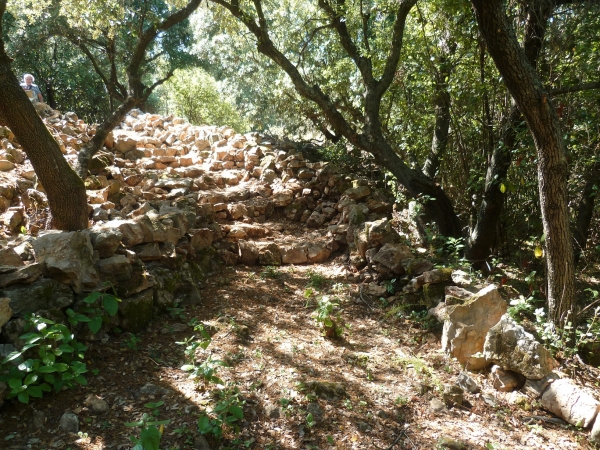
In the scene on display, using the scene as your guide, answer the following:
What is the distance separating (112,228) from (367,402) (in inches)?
110

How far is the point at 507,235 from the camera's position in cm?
555

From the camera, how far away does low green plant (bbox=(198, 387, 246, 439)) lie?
7.93ft

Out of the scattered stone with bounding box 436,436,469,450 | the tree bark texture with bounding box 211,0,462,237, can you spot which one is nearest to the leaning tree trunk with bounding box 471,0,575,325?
the scattered stone with bounding box 436,436,469,450

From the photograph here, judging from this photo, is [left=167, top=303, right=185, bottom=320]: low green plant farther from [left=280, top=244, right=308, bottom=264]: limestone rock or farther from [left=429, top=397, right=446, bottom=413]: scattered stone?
[left=429, top=397, right=446, bottom=413]: scattered stone

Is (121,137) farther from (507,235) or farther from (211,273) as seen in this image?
(507,235)

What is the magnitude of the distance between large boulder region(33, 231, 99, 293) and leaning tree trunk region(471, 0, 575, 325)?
3671 millimetres

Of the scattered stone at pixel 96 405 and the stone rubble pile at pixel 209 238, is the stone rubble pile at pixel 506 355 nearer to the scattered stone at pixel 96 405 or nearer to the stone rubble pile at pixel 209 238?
the stone rubble pile at pixel 209 238

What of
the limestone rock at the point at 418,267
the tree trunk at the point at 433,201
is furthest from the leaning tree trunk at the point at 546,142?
the tree trunk at the point at 433,201

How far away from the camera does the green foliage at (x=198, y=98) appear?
665 inches

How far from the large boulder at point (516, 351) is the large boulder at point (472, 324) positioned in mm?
147

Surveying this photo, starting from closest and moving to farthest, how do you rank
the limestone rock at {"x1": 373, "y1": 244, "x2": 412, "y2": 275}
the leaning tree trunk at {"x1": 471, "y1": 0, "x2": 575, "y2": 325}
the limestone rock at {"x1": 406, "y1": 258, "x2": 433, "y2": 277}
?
the leaning tree trunk at {"x1": 471, "y1": 0, "x2": 575, "y2": 325} < the limestone rock at {"x1": 406, "y1": 258, "x2": 433, "y2": 277} < the limestone rock at {"x1": 373, "y1": 244, "x2": 412, "y2": 275}

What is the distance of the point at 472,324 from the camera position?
3.64 metres

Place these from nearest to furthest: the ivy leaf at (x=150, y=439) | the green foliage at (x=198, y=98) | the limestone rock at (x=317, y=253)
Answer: the ivy leaf at (x=150, y=439)
the limestone rock at (x=317, y=253)
the green foliage at (x=198, y=98)

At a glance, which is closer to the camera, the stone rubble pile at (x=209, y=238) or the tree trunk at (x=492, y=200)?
the stone rubble pile at (x=209, y=238)
